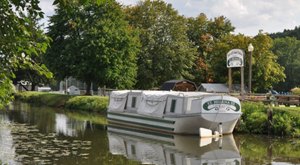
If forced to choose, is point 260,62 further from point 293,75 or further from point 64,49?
point 293,75

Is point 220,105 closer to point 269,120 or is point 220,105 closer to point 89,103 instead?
point 269,120

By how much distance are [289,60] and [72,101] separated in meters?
55.4

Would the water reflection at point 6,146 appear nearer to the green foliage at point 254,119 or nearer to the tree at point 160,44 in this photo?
the green foliage at point 254,119

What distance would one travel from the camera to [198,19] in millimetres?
72375

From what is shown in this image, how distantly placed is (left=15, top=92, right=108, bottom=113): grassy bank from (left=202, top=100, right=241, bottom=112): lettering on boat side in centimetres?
2127

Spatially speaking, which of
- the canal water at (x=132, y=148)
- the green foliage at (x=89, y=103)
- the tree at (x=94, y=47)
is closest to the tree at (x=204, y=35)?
the tree at (x=94, y=47)

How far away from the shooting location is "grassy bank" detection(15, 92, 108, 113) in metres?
46.5

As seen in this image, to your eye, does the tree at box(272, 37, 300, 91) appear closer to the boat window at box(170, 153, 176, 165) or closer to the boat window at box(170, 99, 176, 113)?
the boat window at box(170, 99, 176, 113)

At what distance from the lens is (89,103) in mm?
48125

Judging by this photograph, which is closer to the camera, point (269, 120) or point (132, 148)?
point (132, 148)

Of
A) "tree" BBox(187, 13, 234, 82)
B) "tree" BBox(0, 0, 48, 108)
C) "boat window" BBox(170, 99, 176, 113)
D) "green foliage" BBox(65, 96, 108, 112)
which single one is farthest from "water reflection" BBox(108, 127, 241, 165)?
"tree" BBox(187, 13, 234, 82)

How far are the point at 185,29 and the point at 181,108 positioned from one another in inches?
1671

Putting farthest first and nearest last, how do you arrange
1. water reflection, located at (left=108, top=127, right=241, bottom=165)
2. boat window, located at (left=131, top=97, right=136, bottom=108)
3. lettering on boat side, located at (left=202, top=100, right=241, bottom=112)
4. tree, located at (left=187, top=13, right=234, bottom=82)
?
1. tree, located at (left=187, top=13, right=234, bottom=82)
2. boat window, located at (left=131, top=97, right=136, bottom=108)
3. lettering on boat side, located at (left=202, top=100, right=241, bottom=112)
4. water reflection, located at (left=108, top=127, right=241, bottom=165)

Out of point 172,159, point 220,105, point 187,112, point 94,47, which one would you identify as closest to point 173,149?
point 172,159
